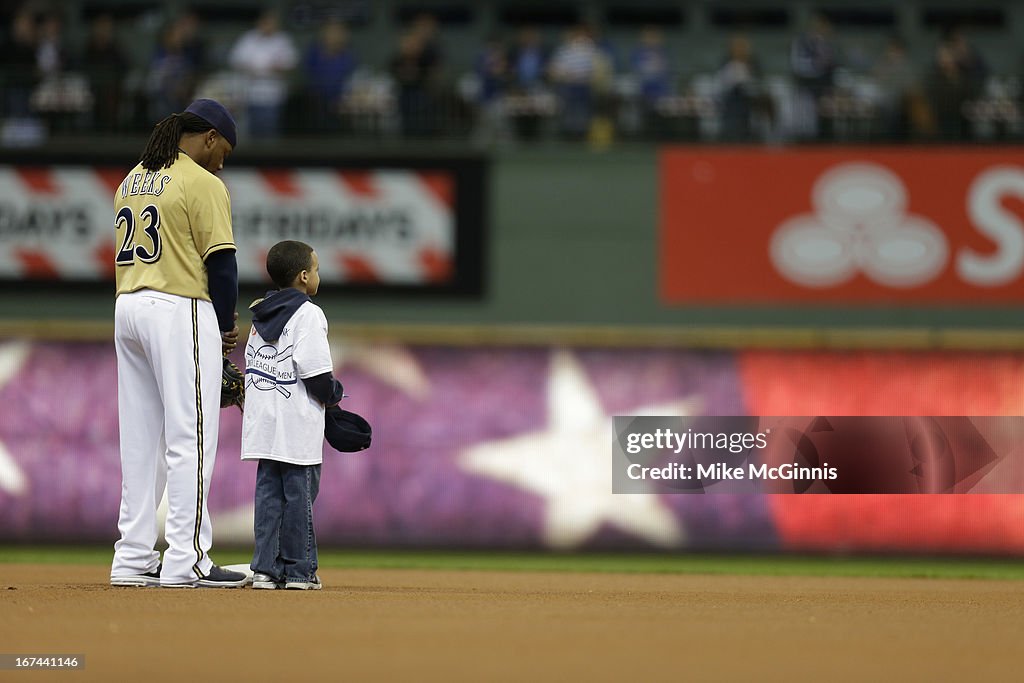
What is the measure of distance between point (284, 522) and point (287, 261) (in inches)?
49.1

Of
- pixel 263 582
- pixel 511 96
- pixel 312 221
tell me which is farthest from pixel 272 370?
pixel 511 96

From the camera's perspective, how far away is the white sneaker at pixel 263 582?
7.48 meters

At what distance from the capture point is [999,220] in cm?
1644

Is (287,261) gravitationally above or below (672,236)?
below

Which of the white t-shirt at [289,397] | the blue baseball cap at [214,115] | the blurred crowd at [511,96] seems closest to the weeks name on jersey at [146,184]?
the blue baseball cap at [214,115]

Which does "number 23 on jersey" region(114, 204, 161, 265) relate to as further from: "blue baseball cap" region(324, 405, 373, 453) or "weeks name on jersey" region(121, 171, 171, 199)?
"blue baseball cap" region(324, 405, 373, 453)

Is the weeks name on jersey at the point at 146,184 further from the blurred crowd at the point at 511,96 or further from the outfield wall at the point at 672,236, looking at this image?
the blurred crowd at the point at 511,96

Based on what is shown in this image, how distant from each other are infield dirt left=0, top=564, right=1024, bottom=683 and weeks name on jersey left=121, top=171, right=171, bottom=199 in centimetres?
185

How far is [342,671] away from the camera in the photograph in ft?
16.8

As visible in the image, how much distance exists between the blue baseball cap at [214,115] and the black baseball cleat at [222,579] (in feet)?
6.76

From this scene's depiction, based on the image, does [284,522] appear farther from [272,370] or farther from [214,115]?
[214,115]

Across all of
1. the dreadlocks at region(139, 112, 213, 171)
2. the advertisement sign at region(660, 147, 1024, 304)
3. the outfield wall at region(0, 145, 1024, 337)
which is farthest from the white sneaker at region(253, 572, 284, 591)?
the advertisement sign at region(660, 147, 1024, 304)

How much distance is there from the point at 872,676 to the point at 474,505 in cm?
901

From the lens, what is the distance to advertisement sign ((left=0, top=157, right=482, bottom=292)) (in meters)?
16.7
